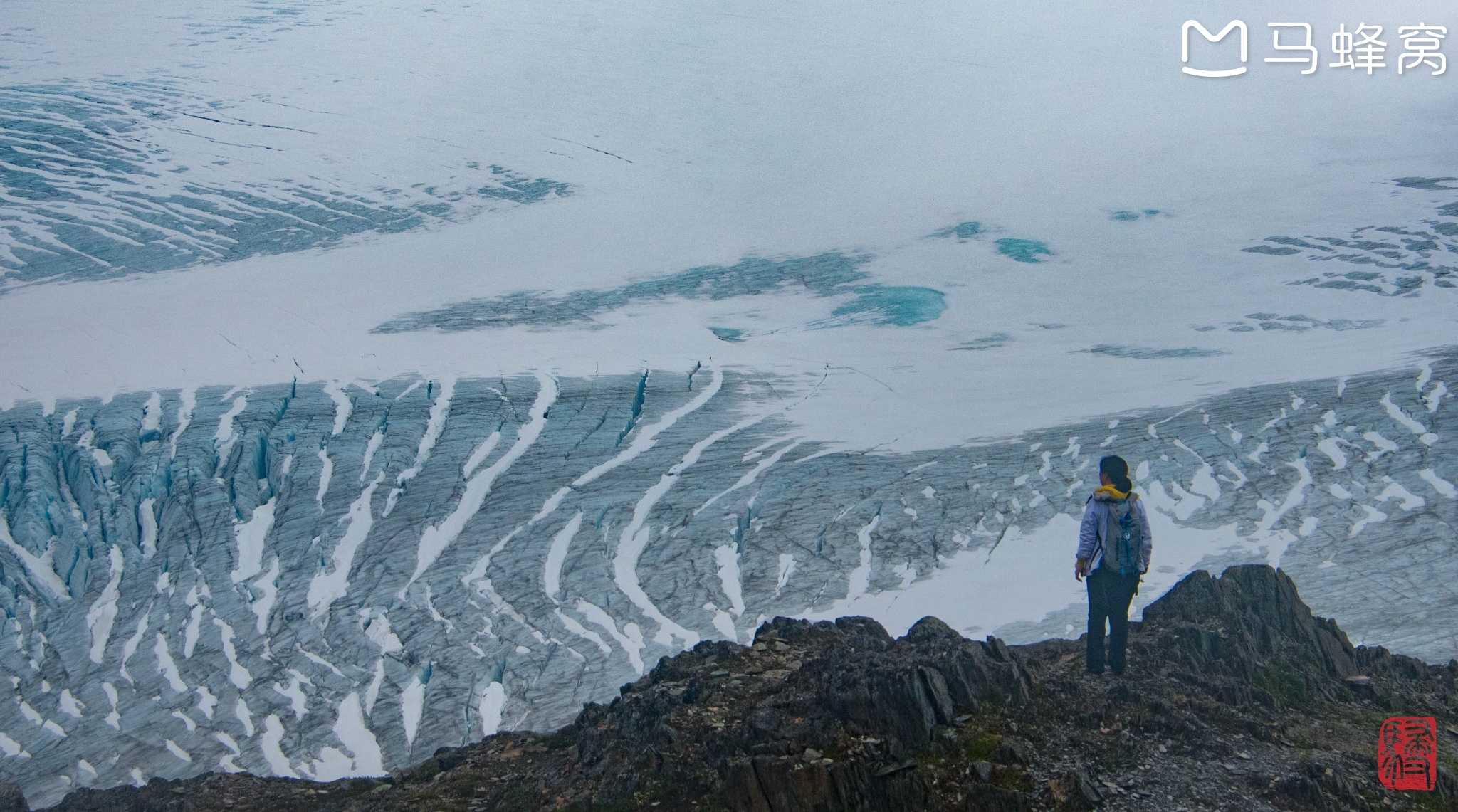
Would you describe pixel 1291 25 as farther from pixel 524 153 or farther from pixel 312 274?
pixel 312 274

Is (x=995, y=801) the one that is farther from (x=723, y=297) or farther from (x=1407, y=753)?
(x=723, y=297)

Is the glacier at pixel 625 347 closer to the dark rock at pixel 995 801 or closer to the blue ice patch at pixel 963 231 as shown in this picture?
the blue ice patch at pixel 963 231

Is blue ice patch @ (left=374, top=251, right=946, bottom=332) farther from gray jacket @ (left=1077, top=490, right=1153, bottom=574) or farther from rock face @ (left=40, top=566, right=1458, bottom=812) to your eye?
gray jacket @ (left=1077, top=490, right=1153, bottom=574)

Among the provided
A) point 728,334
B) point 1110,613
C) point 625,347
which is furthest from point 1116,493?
point 728,334

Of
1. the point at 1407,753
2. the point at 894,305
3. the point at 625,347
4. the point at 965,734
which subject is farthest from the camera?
the point at 894,305

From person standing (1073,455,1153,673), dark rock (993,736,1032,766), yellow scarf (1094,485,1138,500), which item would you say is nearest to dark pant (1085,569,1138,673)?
person standing (1073,455,1153,673)

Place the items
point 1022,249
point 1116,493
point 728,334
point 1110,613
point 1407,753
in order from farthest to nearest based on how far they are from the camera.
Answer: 1. point 1022,249
2. point 728,334
3. point 1110,613
4. point 1116,493
5. point 1407,753

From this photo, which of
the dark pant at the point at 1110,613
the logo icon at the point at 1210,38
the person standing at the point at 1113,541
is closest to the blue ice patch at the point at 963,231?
the logo icon at the point at 1210,38
